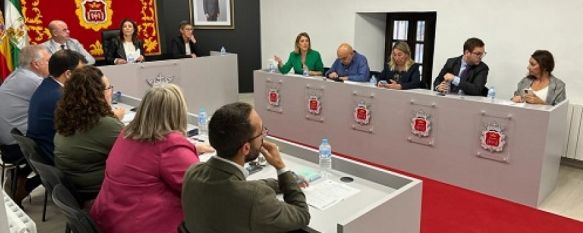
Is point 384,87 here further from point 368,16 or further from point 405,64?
point 368,16

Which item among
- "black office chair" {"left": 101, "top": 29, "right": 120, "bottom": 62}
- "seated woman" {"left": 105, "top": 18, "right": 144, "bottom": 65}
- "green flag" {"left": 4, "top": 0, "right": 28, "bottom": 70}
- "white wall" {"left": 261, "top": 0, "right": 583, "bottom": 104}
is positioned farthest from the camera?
"black office chair" {"left": 101, "top": 29, "right": 120, "bottom": 62}

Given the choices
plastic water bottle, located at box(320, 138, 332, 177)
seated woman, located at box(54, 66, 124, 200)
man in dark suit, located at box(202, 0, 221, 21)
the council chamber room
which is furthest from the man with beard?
man in dark suit, located at box(202, 0, 221, 21)

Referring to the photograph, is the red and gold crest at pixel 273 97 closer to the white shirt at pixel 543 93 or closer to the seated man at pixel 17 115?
the seated man at pixel 17 115

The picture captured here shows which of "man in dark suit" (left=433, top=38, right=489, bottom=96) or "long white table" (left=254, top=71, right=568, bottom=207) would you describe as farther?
"man in dark suit" (left=433, top=38, right=489, bottom=96)

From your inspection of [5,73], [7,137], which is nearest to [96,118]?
[7,137]

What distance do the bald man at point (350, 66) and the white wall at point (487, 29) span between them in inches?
53.6

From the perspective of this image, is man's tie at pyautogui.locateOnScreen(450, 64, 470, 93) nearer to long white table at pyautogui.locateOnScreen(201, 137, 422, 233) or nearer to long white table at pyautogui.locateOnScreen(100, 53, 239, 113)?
long white table at pyautogui.locateOnScreen(201, 137, 422, 233)

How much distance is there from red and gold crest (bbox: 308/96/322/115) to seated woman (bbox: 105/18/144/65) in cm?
240

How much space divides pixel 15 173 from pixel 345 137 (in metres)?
3.02

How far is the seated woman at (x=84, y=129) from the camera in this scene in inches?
92.1

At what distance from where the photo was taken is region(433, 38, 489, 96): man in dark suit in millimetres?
4027

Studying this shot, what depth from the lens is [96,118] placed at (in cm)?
236

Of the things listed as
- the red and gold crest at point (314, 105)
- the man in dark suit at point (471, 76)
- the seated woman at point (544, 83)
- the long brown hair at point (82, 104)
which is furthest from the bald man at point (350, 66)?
the long brown hair at point (82, 104)

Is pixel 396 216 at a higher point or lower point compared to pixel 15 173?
higher
